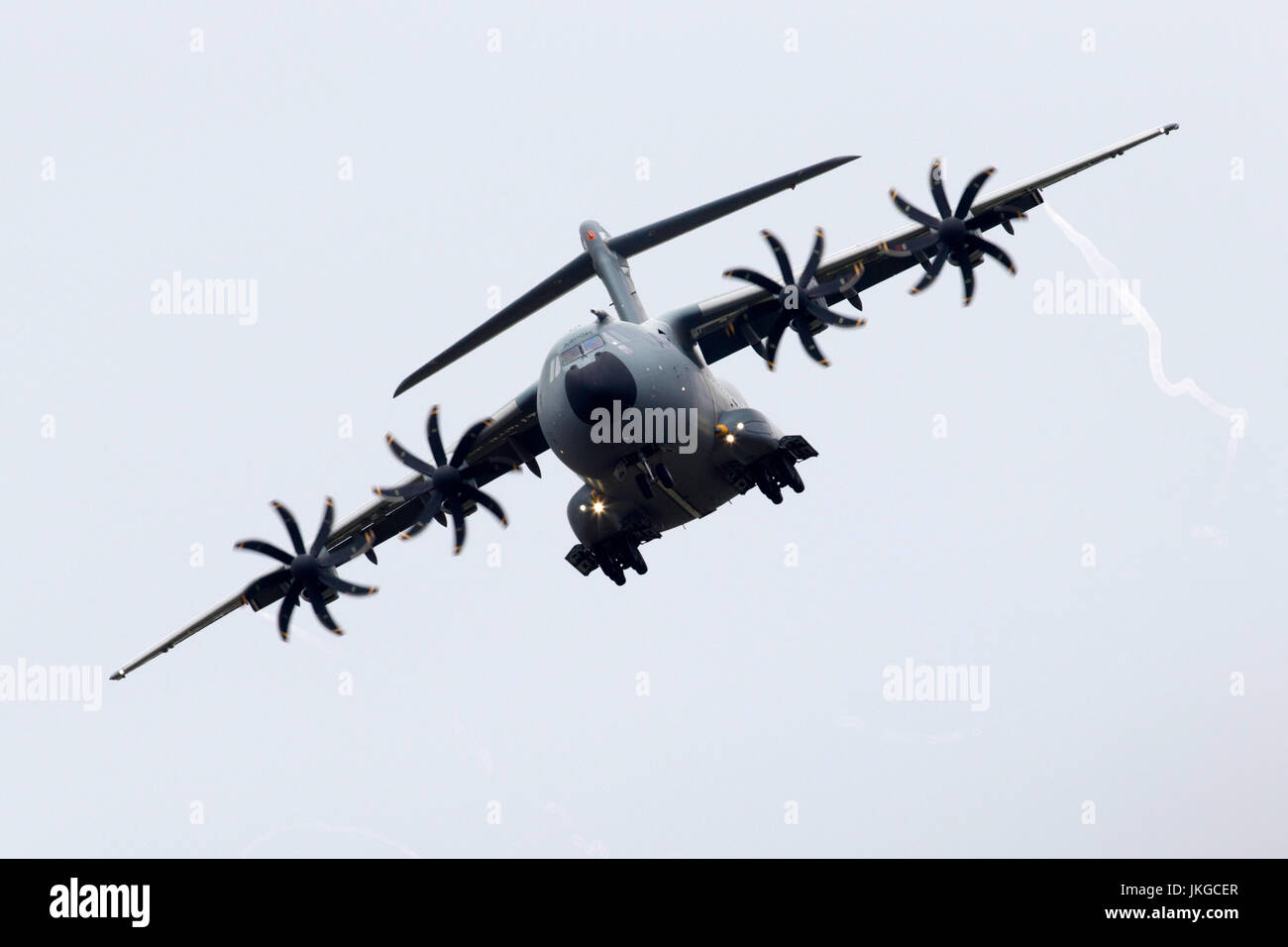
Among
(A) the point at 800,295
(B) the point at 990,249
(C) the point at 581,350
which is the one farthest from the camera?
(B) the point at 990,249

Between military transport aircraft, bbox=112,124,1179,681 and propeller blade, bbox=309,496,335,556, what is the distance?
32 millimetres

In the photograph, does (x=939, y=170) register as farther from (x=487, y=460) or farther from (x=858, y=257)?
(x=487, y=460)

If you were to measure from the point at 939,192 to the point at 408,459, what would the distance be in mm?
13123

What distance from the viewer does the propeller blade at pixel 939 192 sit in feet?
117

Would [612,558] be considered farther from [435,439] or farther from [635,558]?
Answer: [435,439]

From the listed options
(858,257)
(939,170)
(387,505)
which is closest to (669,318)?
(858,257)

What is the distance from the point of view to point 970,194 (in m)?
35.5

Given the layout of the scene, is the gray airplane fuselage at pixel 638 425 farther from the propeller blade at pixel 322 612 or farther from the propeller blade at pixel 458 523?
the propeller blade at pixel 322 612

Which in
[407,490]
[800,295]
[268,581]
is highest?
[800,295]

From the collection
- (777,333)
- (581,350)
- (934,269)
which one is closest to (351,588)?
(581,350)

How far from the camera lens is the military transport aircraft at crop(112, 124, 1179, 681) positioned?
111 ft

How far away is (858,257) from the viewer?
119ft
